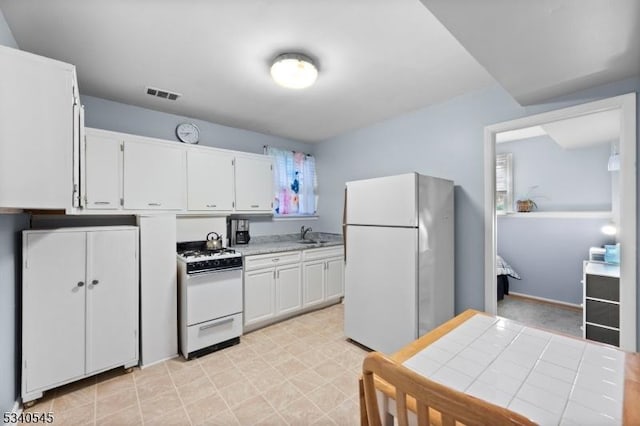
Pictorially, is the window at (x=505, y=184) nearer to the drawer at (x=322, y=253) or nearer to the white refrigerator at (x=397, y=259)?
the white refrigerator at (x=397, y=259)

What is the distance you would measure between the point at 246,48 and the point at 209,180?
171 cm

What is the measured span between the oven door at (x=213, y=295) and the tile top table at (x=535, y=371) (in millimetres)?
2107

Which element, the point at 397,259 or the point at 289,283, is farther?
the point at 289,283

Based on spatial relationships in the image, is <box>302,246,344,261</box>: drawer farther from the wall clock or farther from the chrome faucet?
the wall clock

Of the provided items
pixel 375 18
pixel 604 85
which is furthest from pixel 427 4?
pixel 604 85

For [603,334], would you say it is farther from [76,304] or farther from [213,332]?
[76,304]

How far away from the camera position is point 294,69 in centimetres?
204

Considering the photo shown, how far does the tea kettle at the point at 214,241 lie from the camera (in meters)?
3.17

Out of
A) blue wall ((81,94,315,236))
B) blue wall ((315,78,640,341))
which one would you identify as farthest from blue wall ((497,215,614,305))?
blue wall ((81,94,315,236))

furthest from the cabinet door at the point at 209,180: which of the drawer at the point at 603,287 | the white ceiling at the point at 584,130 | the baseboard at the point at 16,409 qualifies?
the drawer at the point at 603,287

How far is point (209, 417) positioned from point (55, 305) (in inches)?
56.6

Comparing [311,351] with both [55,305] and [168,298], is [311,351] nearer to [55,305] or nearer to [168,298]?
[168,298]

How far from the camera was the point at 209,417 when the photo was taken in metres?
1.82

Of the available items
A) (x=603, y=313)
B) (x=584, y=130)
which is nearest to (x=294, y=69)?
(x=584, y=130)
